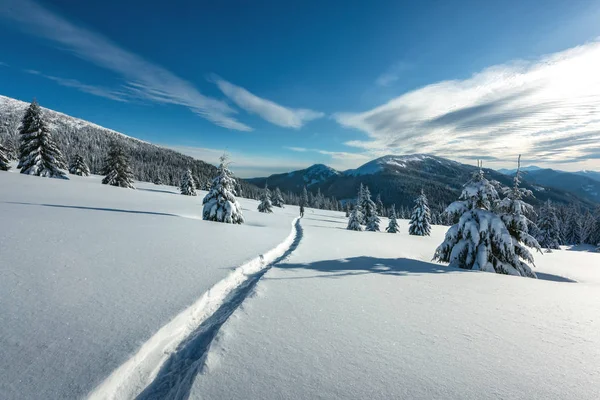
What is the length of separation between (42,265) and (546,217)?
2647 inches

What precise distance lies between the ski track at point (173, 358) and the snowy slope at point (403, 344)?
0.48 meters

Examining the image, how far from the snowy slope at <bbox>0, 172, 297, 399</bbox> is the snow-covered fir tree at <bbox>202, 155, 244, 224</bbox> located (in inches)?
361

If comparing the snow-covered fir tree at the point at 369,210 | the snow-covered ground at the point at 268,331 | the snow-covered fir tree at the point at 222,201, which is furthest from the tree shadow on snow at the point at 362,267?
the snow-covered fir tree at the point at 369,210

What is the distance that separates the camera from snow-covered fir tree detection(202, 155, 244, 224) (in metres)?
19.5

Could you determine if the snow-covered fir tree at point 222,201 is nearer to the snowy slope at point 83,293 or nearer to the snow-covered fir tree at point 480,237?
the snowy slope at point 83,293

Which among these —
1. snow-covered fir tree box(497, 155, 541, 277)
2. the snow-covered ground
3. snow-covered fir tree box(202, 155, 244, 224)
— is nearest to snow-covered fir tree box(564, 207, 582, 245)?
snow-covered fir tree box(497, 155, 541, 277)

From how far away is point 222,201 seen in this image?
19.8 meters

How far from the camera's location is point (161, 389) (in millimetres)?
3092

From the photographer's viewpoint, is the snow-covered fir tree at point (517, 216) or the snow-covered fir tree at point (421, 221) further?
the snow-covered fir tree at point (421, 221)

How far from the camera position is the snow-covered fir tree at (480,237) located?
1081 cm

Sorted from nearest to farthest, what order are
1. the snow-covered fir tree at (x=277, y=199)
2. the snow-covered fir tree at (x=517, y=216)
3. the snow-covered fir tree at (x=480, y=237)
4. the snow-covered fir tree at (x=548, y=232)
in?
the snow-covered fir tree at (x=480, y=237) < the snow-covered fir tree at (x=517, y=216) < the snow-covered fir tree at (x=548, y=232) < the snow-covered fir tree at (x=277, y=199)

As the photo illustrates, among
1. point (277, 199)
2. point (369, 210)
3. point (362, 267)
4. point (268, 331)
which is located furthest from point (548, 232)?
point (268, 331)

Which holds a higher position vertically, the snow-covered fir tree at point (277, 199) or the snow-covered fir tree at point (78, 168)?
the snow-covered fir tree at point (78, 168)

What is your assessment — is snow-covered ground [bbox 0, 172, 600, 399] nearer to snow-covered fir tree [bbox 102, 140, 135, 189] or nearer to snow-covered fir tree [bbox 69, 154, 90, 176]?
snow-covered fir tree [bbox 102, 140, 135, 189]
